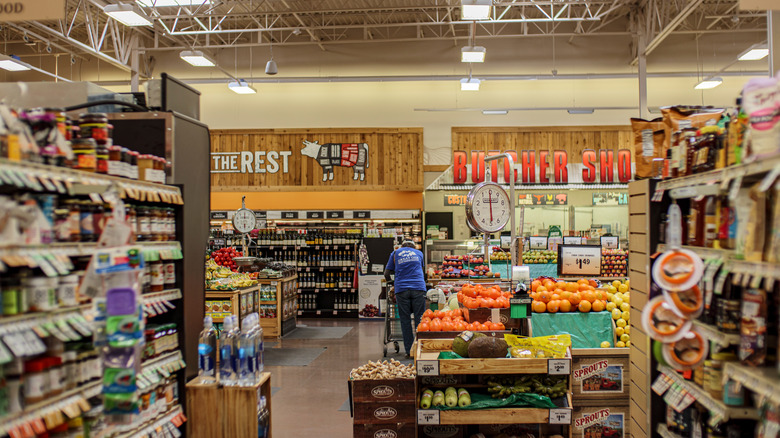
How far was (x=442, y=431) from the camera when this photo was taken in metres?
4.21

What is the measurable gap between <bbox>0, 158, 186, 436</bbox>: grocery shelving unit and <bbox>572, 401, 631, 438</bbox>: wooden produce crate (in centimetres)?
302

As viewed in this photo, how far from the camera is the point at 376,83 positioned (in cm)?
1505

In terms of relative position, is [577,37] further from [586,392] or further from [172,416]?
[172,416]

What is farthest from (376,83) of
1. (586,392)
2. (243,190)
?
(586,392)

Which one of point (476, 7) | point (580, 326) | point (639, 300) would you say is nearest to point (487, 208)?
point (580, 326)

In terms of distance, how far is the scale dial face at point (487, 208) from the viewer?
553 cm

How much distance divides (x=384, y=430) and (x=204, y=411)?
4.72ft

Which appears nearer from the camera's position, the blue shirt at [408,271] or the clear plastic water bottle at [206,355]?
the clear plastic water bottle at [206,355]

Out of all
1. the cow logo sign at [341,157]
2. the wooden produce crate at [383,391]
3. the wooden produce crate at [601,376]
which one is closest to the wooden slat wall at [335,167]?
the cow logo sign at [341,157]

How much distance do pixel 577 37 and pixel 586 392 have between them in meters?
12.0

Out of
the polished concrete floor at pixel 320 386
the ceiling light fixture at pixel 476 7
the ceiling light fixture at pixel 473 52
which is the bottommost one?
the polished concrete floor at pixel 320 386

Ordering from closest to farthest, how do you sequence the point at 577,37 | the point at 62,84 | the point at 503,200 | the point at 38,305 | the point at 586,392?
the point at 38,305
the point at 62,84
the point at 586,392
the point at 503,200
the point at 577,37

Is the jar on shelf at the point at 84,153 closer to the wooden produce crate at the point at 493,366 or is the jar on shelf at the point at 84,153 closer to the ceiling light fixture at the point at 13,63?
the wooden produce crate at the point at 493,366

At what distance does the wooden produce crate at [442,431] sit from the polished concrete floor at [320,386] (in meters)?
1.24
